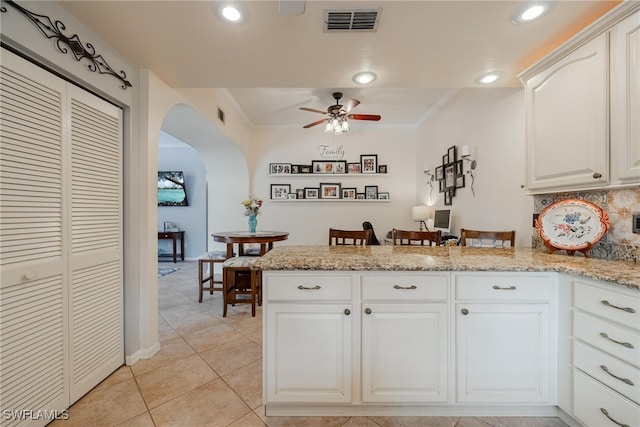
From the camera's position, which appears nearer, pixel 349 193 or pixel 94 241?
pixel 94 241

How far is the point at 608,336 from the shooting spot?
1.13 meters

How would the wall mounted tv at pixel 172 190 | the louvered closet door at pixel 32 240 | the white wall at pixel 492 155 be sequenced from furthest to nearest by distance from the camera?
the wall mounted tv at pixel 172 190 < the white wall at pixel 492 155 < the louvered closet door at pixel 32 240

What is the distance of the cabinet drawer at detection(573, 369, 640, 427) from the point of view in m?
1.07

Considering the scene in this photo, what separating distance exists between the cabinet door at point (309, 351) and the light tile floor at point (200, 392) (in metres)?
0.19

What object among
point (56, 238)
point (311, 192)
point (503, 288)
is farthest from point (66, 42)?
point (311, 192)

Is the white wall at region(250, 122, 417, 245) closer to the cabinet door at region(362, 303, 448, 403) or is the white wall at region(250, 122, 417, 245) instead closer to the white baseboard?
the white baseboard

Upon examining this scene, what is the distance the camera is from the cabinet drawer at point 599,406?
3.50 feet

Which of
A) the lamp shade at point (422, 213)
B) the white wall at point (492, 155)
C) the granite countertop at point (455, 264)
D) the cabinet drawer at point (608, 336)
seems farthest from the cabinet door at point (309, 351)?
the lamp shade at point (422, 213)

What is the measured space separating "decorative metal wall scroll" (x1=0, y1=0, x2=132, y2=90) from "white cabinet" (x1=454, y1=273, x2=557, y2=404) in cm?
253

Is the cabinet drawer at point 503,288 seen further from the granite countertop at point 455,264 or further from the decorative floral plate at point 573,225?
the decorative floral plate at point 573,225

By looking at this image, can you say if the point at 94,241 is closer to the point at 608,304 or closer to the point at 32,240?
the point at 32,240

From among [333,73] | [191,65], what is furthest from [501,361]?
[191,65]

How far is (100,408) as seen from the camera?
1.51m

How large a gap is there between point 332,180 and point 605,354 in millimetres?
4171
